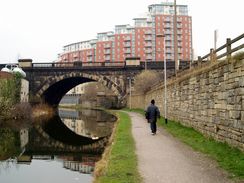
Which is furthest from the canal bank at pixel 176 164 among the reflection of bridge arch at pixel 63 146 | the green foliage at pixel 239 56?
the reflection of bridge arch at pixel 63 146

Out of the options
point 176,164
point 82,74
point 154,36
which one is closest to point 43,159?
point 176,164

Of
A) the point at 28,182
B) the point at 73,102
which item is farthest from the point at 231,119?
the point at 73,102

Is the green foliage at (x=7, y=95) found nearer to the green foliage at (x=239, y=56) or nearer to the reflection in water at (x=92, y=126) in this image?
the reflection in water at (x=92, y=126)

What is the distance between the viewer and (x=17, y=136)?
24.8 meters

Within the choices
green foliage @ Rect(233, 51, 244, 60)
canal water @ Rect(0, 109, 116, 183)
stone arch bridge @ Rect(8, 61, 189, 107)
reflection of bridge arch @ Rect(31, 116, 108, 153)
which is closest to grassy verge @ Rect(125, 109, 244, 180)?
green foliage @ Rect(233, 51, 244, 60)

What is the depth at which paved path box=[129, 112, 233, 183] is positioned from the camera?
8492mm

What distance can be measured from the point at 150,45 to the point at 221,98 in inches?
4126

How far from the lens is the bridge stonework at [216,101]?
461 inches

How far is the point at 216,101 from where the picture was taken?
1444 centimetres

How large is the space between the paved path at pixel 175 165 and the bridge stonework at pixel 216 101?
1.40m

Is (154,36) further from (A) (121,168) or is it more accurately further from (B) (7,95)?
(A) (121,168)

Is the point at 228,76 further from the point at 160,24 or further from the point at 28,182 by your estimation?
the point at 160,24

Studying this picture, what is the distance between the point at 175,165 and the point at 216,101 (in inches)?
200

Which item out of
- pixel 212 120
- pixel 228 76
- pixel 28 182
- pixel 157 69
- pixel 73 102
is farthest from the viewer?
pixel 73 102
